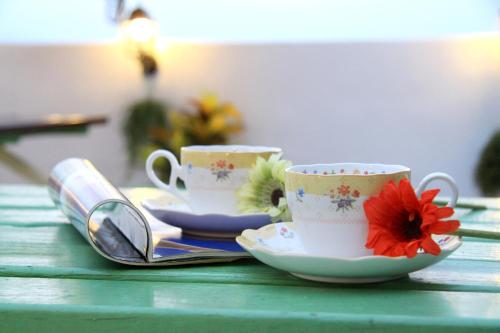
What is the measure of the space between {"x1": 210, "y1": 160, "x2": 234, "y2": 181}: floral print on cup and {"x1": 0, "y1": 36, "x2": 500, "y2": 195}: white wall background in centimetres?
351

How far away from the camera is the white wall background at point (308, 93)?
13.9 ft

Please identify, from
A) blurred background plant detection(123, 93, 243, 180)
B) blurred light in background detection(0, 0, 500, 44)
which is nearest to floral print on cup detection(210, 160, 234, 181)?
blurred background plant detection(123, 93, 243, 180)

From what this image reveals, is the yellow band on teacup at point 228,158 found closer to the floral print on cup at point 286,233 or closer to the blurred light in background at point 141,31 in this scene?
the floral print on cup at point 286,233

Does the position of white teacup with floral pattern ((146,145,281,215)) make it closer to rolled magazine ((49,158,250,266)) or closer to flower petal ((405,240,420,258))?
rolled magazine ((49,158,250,266))

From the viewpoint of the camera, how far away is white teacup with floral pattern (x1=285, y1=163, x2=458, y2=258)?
635 mm

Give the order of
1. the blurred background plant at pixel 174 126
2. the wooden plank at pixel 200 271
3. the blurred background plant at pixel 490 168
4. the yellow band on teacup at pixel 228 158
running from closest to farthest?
1. the wooden plank at pixel 200 271
2. the yellow band on teacup at pixel 228 158
3. the blurred background plant at pixel 490 168
4. the blurred background plant at pixel 174 126

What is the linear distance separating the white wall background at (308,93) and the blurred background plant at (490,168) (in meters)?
0.07

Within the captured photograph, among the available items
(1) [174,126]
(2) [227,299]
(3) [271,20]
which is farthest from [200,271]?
(3) [271,20]

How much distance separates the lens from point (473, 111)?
421 cm

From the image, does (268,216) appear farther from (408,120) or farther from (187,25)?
Answer: (187,25)

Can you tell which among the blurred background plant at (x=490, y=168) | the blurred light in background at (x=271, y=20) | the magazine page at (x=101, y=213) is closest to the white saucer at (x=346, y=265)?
the magazine page at (x=101, y=213)

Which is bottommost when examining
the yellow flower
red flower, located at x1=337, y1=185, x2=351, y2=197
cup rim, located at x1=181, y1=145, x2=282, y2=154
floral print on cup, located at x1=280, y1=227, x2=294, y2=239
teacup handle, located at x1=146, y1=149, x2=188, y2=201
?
the yellow flower

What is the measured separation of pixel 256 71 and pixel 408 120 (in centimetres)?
90

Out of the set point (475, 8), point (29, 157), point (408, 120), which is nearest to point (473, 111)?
point (408, 120)
